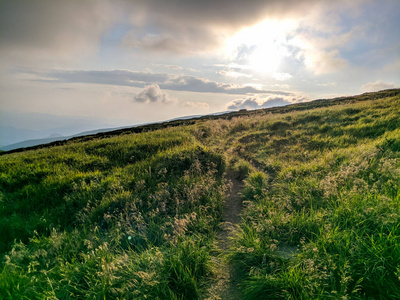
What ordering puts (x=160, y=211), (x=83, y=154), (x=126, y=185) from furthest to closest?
(x=83, y=154), (x=126, y=185), (x=160, y=211)

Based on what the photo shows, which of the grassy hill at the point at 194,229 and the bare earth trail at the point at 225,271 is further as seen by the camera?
the bare earth trail at the point at 225,271

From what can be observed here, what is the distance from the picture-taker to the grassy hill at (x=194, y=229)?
2619 millimetres

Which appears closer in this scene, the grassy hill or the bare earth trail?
the grassy hill

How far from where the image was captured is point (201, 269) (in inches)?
124

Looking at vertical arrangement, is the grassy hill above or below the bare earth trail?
above

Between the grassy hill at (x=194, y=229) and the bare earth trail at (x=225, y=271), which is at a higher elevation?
the grassy hill at (x=194, y=229)

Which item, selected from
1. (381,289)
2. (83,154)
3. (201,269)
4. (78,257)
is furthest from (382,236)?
(83,154)

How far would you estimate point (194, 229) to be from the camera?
4.11 metres

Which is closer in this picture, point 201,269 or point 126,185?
point 201,269

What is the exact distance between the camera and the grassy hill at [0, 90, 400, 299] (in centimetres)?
262

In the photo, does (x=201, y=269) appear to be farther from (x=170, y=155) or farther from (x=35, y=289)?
(x=170, y=155)

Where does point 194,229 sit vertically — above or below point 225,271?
above

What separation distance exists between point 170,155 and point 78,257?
15.9ft

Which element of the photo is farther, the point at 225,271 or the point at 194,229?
the point at 194,229
